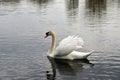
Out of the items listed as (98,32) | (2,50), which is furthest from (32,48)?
(98,32)

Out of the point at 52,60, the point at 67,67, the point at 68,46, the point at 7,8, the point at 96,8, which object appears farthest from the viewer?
the point at 96,8

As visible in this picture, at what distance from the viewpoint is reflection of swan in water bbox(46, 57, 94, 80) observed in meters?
16.3

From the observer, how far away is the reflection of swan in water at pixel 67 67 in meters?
16.3

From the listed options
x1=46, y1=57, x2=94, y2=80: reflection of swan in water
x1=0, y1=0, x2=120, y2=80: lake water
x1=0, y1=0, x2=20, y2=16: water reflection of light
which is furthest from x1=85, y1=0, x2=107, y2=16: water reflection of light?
x1=46, y1=57, x2=94, y2=80: reflection of swan in water

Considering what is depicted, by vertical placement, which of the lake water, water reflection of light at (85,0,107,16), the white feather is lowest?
water reflection of light at (85,0,107,16)

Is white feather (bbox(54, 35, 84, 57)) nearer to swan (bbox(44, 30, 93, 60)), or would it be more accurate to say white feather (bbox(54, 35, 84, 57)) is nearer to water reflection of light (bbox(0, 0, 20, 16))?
swan (bbox(44, 30, 93, 60))

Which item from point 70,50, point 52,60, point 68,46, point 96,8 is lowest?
point 96,8

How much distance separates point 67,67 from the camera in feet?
58.9

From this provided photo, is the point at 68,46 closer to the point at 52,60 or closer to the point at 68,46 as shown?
the point at 68,46

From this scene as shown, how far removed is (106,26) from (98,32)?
372 cm

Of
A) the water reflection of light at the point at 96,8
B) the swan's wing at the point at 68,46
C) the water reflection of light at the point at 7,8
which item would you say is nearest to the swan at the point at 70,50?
the swan's wing at the point at 68,46

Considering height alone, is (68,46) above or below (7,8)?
above

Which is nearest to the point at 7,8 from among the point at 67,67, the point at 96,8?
the point at 96,8

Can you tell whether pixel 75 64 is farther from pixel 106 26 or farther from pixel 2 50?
pixel 106 26
